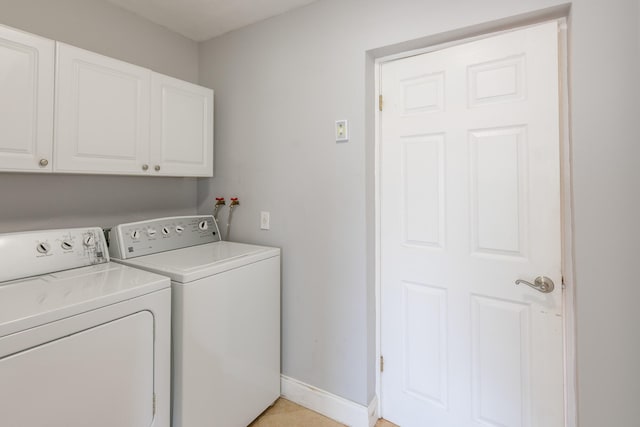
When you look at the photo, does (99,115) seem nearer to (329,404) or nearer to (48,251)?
(48,251)

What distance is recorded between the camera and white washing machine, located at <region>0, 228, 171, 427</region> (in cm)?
95

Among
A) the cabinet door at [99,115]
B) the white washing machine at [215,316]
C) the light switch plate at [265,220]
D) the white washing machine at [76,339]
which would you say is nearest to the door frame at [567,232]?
the white washing machine at [215,316]

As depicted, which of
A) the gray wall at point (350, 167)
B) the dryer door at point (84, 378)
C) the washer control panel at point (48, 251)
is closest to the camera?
the dryer door at point (84, 378)

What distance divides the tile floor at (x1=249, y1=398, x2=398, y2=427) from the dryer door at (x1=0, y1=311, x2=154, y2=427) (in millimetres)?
705

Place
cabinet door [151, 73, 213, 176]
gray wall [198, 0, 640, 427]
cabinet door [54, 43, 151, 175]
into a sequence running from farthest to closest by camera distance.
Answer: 1. cabinet door [151, 73, 213, 176]
2. cabinet door [54, 43, 151, 175]
3. gray wall [198, 0, 640, 427]

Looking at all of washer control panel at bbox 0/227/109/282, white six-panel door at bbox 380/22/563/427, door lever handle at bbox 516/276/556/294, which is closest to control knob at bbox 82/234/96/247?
washer control panel at bbox 0/227/109/282

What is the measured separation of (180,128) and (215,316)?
1.15 metres

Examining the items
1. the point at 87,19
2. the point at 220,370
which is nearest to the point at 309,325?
the point at 220,370

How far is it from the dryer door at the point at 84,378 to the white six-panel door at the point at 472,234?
1.19 meters

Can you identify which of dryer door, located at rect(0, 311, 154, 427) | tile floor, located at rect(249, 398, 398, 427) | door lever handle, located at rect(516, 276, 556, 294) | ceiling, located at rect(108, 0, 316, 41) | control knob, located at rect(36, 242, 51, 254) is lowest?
tile floor, located at rect(249, 398, 398, 427)

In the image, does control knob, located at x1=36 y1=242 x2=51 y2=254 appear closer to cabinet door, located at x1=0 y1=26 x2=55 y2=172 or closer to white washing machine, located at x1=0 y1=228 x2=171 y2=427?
white washing machine, located at x1=0 y1=228 x2=171 y2=427

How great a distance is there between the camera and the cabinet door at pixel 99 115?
1.41 meters

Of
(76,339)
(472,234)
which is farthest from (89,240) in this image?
(472,234)

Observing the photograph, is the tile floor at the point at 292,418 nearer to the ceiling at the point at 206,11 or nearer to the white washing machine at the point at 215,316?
the white washing machine at the point at 215,316
